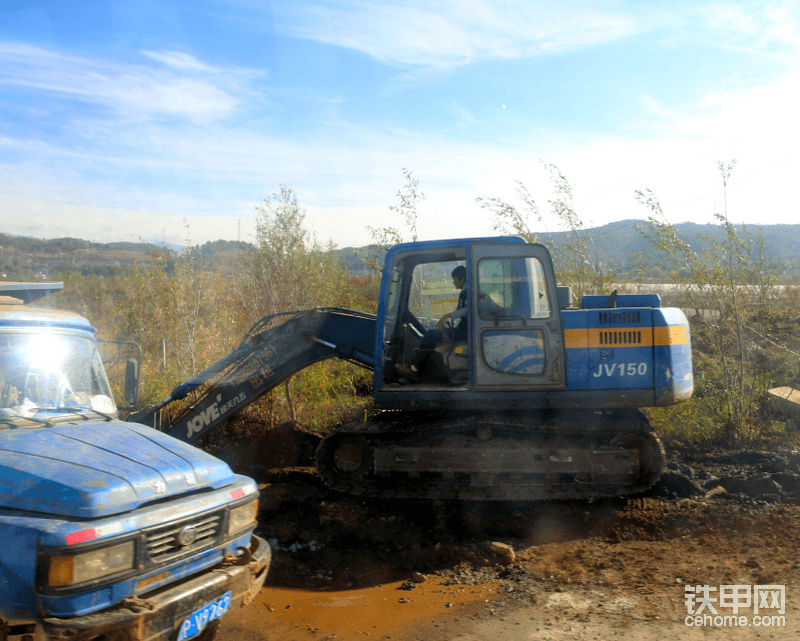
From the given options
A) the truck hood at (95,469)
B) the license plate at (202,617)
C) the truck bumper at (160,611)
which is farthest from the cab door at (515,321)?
the license plate at (202,617)

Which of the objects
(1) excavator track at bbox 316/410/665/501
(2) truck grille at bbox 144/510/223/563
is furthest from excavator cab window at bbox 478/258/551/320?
(2) truck grille at bbox 144/510/223/563

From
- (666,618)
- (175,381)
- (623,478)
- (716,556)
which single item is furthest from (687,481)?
(175,381)

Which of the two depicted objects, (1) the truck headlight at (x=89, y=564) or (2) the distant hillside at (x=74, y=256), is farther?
(2) the distant hillside at (x=74, y=256)

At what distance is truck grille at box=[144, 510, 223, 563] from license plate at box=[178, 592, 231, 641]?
0.31 m

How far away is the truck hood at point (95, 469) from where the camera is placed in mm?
2979

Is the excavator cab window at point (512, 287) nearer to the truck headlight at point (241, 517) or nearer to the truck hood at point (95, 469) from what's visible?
the truck headlight at point (241, 517)

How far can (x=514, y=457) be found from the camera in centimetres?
640

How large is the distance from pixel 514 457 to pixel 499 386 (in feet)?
2.65

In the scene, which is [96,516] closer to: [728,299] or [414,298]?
[414,298]

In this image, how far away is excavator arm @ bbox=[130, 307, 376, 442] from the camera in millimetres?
7020

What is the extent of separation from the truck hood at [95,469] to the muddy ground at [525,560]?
4.25 feet
